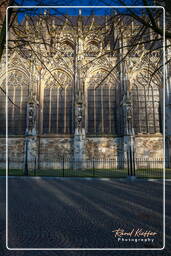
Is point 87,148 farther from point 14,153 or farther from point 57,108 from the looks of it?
point 14,153

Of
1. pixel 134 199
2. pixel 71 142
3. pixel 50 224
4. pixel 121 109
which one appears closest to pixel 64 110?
pixel 71 142

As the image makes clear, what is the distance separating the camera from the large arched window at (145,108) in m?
15.0

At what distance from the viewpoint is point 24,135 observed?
1453 cm

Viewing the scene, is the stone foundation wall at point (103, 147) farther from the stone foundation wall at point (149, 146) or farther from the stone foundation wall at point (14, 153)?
the stone foundation wall at point (14, 153)

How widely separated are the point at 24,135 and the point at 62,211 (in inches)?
465

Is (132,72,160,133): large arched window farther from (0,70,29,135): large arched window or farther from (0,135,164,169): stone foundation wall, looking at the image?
(0,70,29,135): large arched window

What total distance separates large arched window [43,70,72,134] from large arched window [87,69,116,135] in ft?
6.28

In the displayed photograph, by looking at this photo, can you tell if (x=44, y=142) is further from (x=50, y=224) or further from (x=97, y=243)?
(x=97, y=243)

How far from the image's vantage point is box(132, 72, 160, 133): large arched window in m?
15.0

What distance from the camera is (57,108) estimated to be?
1559 cm

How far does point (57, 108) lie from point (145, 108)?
838cm

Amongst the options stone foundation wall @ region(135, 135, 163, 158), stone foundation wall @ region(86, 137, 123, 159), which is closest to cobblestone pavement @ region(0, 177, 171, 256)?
stone foundation wall @ region(86, 137, 123, 159)

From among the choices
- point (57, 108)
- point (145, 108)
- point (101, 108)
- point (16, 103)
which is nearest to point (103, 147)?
point (101, 108)

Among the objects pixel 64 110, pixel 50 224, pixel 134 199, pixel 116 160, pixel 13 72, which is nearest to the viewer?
pixel 50 224
